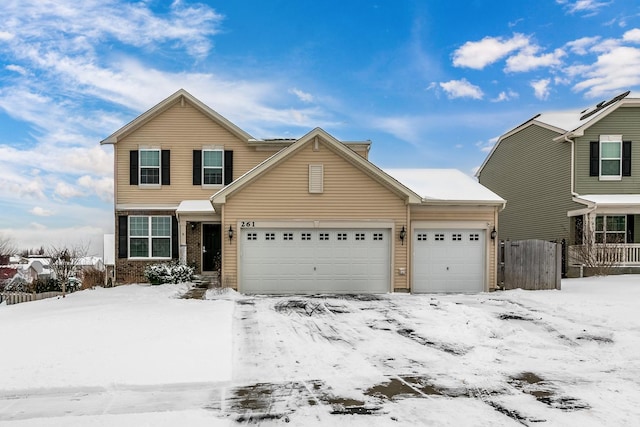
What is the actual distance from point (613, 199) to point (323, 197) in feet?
44.5

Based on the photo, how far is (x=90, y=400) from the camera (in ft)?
19.0

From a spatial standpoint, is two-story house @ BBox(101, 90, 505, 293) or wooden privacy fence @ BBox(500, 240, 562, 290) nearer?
two-story house @ BBox(101, 90, 505, 293)

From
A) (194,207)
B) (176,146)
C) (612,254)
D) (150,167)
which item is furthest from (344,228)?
(612,254)

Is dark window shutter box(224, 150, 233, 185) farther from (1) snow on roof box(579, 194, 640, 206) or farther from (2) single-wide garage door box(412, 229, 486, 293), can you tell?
(1) snow on roof box(579, 194, 640, 206)

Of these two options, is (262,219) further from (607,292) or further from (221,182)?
(607,292)

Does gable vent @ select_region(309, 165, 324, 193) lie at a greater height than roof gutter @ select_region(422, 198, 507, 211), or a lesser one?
greater

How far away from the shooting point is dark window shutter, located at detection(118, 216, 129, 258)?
64.2 feet

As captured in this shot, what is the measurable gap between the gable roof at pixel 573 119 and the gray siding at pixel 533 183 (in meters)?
0.34

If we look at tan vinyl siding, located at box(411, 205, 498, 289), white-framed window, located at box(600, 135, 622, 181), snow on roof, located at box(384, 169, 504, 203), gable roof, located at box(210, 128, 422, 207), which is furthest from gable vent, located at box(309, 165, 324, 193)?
white-framed window, located at box(600, 135, 622, 181)

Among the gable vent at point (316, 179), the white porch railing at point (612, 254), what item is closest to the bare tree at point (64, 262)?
the gable vent at point (316, 179)

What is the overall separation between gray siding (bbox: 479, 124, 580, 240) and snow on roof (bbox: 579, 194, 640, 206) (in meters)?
0.76

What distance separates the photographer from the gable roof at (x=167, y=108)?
64.1ft

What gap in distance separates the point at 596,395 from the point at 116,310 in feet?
33.5

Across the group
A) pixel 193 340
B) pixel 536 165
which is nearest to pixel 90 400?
pixel 193 340
